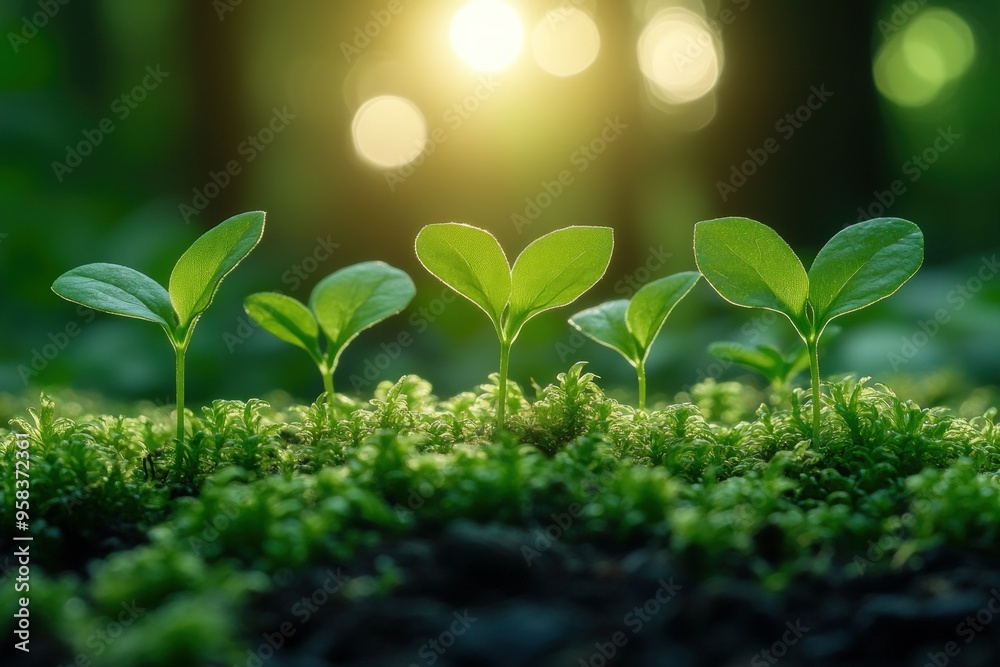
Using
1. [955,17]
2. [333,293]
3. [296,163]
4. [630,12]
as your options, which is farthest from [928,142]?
[333,293]

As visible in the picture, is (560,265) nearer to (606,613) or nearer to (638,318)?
(638,318)

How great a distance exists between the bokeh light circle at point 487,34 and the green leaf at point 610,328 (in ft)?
18.3

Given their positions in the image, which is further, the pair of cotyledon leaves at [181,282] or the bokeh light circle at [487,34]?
the bokeh light circle at [487,34]

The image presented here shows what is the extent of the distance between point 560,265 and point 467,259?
167 millimetres

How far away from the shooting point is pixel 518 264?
1266 millimetres

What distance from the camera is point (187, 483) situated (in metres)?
1.17
